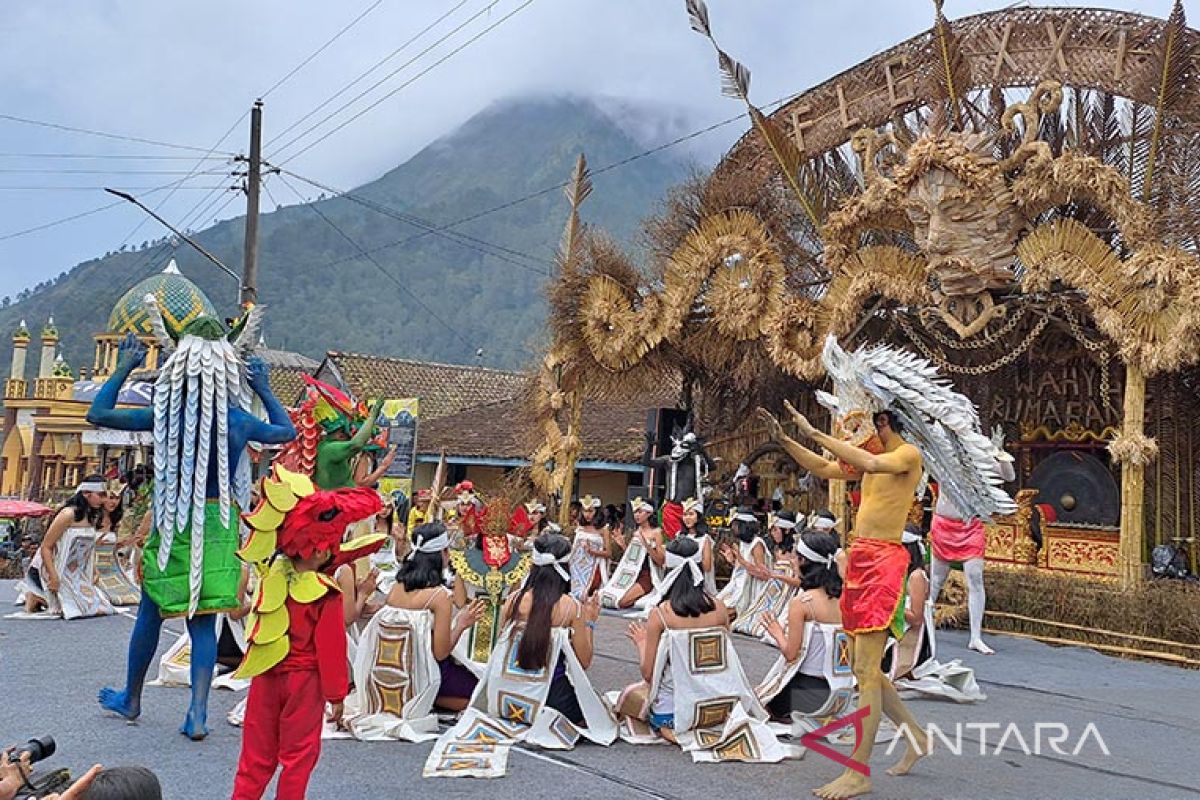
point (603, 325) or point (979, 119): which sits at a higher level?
point (979, 119)

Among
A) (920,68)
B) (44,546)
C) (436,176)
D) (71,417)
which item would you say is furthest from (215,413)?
(436,176)

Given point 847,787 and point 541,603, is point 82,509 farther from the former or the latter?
point 847,787

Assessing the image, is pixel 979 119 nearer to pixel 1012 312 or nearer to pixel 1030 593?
pixel 1012 312

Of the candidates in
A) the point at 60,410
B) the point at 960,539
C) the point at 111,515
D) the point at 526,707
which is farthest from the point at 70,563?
the point at 60,410

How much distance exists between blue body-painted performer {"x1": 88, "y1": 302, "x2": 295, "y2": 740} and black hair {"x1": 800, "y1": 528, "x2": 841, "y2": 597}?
127 inches

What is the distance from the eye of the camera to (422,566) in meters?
5.95

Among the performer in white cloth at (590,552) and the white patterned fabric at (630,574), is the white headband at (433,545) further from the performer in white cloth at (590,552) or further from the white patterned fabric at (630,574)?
the performer in white cloth at (590,552)

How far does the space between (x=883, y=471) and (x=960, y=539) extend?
4797 mm

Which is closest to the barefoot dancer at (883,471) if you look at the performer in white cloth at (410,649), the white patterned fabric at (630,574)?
the performer in white cloth at (410,649)

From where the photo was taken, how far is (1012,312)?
12.8 meters

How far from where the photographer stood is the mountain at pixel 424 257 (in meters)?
93.1

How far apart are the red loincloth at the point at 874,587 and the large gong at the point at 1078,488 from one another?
10.3 metres

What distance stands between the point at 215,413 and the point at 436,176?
544 feet

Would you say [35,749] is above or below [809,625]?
above
